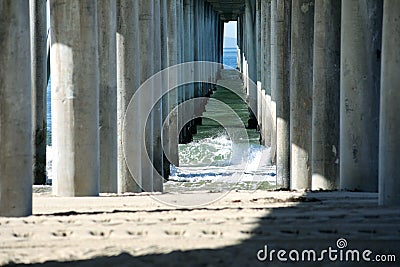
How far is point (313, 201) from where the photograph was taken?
9367 millimetres

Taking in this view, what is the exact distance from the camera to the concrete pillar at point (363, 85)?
10703mm

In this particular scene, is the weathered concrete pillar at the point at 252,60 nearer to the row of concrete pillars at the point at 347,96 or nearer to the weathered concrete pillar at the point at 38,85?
the weathered concrete pillar at the point at 38,85

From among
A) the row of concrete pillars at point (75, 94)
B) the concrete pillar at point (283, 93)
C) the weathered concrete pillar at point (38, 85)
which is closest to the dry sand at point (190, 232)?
the row of concrete pillars at point (75, 94)

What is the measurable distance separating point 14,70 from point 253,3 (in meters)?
34.9

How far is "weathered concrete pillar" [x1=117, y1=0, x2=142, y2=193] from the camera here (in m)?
14.6

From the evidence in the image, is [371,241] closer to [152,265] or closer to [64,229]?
[152,265]

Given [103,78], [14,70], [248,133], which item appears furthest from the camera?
[248,133]

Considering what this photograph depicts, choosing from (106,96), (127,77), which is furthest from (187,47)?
(106,96)

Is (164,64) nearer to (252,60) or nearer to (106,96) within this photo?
(106,96)

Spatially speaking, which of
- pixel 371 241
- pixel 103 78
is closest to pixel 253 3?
pixel 103 78

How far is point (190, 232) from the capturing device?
7066 millimetres

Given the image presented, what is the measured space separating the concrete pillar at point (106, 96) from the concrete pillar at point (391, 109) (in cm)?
531

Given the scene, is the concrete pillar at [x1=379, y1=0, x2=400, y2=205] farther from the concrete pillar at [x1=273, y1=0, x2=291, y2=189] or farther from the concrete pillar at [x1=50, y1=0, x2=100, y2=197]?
the concrete pillar at [x1=273, y1=0, x2=291, y2=189]

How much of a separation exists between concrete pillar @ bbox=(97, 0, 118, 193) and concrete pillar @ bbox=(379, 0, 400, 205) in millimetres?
5309
